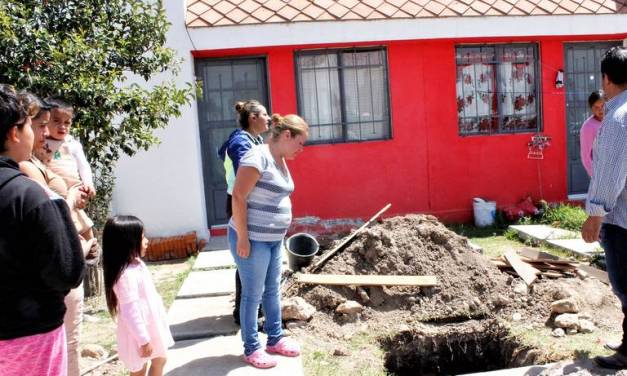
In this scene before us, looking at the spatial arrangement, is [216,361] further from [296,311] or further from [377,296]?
[377,296]

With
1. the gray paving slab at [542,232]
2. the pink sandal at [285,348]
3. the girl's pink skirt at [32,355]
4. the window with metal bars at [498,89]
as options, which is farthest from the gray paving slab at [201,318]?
the window with metal bars at [498,89]

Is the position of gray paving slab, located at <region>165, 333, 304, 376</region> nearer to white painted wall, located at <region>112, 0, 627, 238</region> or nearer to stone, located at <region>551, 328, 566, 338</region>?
stone, located at <region>551, 328, 566, 338</region>

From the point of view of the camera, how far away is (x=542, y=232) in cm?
800

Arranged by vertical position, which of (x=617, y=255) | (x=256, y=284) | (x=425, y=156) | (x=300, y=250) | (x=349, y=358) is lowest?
(x=349, y=358)

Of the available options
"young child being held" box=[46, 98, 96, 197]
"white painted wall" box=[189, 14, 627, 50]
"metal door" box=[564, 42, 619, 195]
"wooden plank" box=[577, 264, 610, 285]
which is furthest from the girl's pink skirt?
"metal door" box=[564, 42, 619, 195]

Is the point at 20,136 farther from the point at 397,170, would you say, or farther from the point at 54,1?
the point at 397,170

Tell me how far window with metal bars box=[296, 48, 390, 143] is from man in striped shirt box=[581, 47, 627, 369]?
5.59 m

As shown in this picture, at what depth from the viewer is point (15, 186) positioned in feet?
6.73

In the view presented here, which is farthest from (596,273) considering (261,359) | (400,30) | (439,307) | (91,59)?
(91,59)

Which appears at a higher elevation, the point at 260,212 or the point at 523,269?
the point at 260,212

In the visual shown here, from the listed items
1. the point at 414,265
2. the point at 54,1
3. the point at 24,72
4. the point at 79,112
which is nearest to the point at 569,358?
the point at 414,265

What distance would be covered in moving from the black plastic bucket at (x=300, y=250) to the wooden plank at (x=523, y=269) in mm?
2110

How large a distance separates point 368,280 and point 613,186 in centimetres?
251

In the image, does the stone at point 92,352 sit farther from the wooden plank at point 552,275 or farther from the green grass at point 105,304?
the wooden plank at point 552,275
